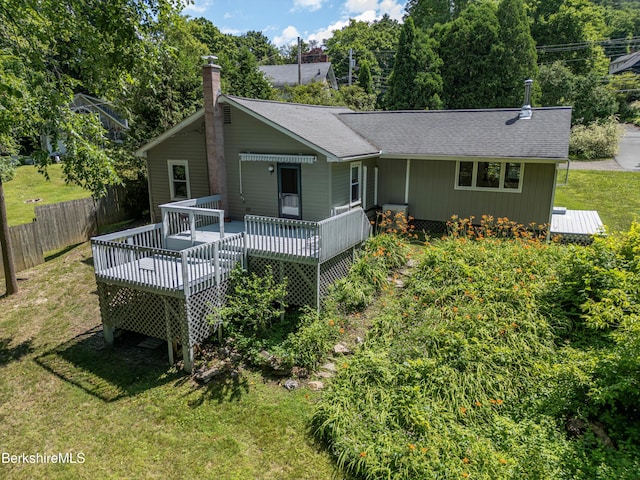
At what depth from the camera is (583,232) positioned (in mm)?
11922

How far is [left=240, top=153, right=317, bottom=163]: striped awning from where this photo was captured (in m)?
11.3

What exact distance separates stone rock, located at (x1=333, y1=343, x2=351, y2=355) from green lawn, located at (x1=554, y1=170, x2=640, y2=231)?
11167 millimetres

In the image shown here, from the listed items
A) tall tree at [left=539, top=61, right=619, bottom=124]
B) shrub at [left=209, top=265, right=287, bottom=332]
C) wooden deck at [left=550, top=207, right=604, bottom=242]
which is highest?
tall tree at [left=539, top=61, right=619, bottom=124]

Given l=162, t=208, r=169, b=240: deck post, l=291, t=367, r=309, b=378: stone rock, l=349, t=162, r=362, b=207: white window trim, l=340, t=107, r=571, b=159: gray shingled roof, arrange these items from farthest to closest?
l=349, t=162, r=362, b=207: white window trim < l=340, t=107, r=571, b=159: gray shingled roof < l=162, t=208, r=169, b=240: deck post < l=291, t=367, r=309, b=378: stone rock

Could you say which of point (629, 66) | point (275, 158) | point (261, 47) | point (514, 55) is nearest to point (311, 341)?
point (275, 158)

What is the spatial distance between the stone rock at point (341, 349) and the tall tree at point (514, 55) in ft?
89.2

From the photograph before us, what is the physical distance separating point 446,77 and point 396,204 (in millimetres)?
21383

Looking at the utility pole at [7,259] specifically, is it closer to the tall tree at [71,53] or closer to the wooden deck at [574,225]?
the tall tree at [71,53]

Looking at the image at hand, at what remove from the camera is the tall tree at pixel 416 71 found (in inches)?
1193

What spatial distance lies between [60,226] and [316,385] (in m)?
11.8

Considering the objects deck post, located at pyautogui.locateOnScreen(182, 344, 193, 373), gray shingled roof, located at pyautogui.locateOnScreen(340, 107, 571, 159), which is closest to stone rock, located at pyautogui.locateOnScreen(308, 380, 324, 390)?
deck post, located at pyautogui.locateOnScreen(182, 344, 193, 373)

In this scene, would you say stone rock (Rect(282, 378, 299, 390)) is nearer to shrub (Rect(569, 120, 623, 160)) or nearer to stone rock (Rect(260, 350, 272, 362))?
stone rock (Rect(260, 350, 272, 362))

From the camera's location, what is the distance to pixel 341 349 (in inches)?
309

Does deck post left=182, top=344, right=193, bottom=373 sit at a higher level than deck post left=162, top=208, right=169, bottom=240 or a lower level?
lower
